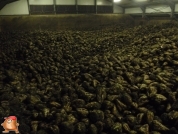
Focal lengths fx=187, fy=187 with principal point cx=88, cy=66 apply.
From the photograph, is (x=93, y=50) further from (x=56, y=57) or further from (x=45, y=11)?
(x=45, y=11)

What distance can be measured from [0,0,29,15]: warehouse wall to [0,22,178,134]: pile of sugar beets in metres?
8.87

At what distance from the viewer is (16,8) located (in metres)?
13.3

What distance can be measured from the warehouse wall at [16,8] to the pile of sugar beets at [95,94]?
8866 mm

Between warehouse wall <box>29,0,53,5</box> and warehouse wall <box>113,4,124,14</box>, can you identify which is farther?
warehouse wall <box>113,4,124,14</box>

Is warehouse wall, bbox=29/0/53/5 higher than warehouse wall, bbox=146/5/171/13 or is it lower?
higher

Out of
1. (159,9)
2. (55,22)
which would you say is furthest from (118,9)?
(55,22)

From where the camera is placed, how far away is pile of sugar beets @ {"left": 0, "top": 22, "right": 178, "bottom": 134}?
2672 millimetres

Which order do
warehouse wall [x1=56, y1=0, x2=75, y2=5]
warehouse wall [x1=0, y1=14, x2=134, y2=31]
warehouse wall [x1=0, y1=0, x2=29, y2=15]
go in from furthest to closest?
1. warehouse wall [x1=56, y1=0, x2=75, y2=5]
2. warehouse wall [x1=0, y1=0, x2=29, y2=15]
3. warehouse wall [x1=0, y1=14, x2=134, y2=31]

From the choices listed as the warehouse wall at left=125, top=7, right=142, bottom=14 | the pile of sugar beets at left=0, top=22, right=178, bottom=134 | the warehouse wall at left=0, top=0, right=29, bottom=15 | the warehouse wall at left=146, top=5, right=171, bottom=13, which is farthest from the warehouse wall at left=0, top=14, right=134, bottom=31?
the pile of sugar beets at left=0, top=22, right=178, bottom=134

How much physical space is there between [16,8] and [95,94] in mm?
12227

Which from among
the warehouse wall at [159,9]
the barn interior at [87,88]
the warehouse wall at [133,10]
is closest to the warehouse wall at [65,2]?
the warehouse wall at [133,10]

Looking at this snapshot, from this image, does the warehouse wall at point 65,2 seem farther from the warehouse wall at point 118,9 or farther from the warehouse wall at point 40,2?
the warehouse wall at point 118,9

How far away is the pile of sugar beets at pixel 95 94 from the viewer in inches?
105

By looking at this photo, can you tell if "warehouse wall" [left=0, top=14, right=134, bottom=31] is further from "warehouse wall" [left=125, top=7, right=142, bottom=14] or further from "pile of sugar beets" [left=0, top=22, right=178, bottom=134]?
"pile of sugar beets" [left=0, top=22, right=178, bottom=134]
